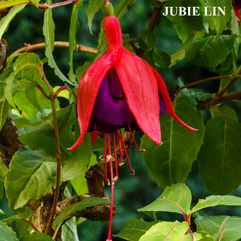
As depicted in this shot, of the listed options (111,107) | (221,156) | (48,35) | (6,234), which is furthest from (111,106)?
(221,156)

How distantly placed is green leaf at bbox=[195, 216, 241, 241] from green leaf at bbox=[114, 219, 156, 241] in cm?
7

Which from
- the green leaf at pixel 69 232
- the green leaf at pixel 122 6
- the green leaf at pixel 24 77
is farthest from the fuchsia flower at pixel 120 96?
the green leaf at pixel 69 232

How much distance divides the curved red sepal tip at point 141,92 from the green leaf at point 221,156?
1.03 feet

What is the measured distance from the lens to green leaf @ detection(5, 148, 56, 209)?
2.72 feet

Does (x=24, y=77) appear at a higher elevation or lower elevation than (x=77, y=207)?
higher

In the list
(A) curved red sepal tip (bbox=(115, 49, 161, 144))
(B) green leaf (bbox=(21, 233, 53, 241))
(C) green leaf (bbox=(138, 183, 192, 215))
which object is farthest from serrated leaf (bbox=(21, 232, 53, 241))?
(A) curved red sepal tip (bbox=(115, 49, 161, 144))

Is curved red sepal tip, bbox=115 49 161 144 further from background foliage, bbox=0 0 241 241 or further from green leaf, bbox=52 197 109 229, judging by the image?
green leaf, bbox=52 197 109 229

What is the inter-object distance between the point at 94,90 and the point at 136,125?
0.05m

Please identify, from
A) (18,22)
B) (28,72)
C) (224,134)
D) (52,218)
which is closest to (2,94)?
(28,72)

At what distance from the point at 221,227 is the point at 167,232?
0.27 ft

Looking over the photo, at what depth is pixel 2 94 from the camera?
0.78 m

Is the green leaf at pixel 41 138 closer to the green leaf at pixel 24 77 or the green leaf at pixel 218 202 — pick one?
the green leaf at pixel 24 77

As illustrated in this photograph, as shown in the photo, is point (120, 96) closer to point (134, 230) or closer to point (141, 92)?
point (141, 92)

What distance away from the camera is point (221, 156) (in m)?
0.93
